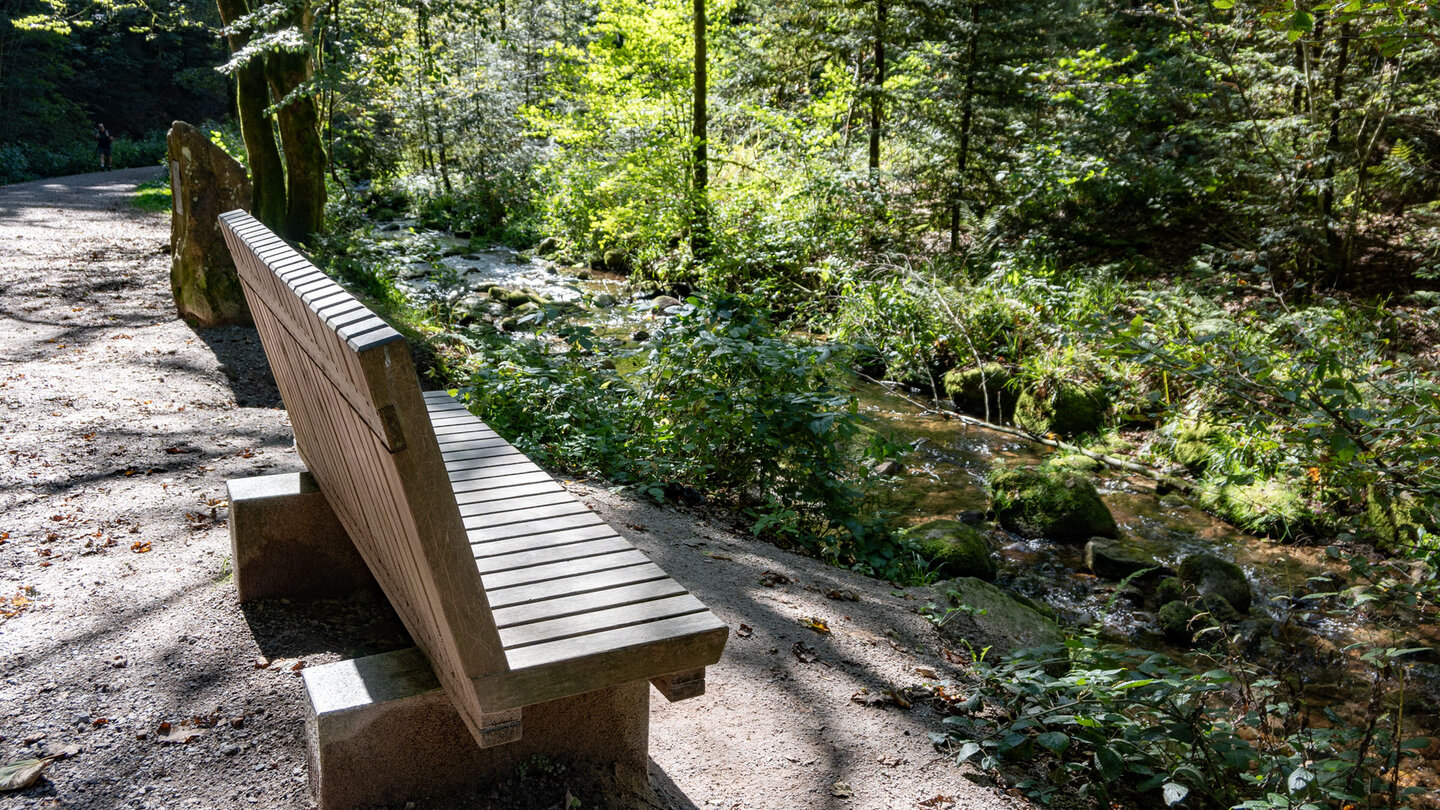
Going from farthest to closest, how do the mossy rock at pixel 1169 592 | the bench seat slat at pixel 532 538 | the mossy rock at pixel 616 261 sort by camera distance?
the mossy rock at pixel 616 261 → the mossy rock at pixel 1169 592 → the bench seat slat at pixel 532 538

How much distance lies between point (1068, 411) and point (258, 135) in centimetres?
908

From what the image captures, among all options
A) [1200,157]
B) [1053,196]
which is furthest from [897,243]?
[1200,157]

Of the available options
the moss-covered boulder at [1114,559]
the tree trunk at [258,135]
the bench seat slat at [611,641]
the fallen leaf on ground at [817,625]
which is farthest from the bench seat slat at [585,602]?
the tree trunk at [258,135]

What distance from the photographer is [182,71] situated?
35.1 metres

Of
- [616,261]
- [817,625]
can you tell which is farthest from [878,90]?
[817,625]

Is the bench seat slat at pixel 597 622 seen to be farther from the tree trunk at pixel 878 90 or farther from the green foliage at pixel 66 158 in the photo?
the green foliage at pixel 66 158

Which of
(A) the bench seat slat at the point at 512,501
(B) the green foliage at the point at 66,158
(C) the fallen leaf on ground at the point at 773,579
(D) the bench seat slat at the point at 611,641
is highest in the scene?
(B) the green foliage at the point at 66,158

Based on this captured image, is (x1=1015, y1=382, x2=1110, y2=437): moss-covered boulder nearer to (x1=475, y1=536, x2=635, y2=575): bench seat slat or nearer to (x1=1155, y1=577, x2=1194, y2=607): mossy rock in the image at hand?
(x1=1155, y1=577, x2=1194, y2=607): mossy rock

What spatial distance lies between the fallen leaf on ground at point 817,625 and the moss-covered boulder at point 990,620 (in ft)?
2.07

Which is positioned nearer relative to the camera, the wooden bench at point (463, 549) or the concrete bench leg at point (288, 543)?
the wooden bench at point (463, 549)

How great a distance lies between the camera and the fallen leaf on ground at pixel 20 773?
7.85 ft

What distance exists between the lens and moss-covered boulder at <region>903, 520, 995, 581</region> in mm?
5609

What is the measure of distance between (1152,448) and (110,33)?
40.2 m

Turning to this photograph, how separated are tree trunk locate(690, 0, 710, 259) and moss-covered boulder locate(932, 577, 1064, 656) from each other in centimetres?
911
